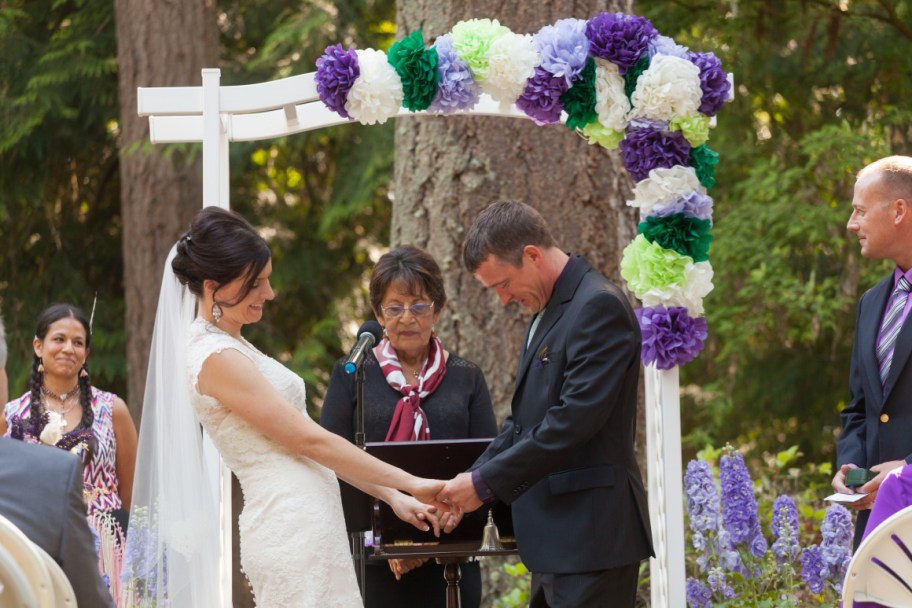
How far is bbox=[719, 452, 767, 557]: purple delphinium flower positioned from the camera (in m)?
4.95

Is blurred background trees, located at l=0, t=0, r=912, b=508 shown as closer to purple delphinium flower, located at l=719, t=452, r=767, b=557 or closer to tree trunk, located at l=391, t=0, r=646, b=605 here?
tree trunk, located at l=391, t=0, r=646, b=605

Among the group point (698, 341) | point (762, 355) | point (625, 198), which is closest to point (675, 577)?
point (698, 341)

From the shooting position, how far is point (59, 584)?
2.53m

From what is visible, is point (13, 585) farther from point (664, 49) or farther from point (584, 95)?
point (664, 49)

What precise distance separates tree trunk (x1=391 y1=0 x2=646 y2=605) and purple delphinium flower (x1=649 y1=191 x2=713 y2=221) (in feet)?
5.93

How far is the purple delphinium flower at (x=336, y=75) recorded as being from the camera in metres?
4.59

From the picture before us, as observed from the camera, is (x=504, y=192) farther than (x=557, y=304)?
Yes

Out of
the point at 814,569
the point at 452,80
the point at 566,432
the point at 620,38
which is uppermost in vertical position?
the point at 620,38

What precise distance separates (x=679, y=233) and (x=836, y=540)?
1.42 meters

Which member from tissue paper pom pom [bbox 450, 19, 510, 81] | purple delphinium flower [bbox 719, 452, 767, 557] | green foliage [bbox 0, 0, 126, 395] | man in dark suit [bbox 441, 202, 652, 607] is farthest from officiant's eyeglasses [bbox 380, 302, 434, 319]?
green foliage [bbox 0, 0, 126, 395]

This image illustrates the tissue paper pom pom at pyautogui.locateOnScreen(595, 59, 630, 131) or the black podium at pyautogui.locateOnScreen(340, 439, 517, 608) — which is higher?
the tissue paper pom pom at pyautogui.locateOnScreen(595, 59, 630, 131)

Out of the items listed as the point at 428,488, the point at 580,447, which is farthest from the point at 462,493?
the point at 580,447

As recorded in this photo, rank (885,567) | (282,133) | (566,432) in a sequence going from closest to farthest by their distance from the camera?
(885,567) → (566,432) → (282,133)

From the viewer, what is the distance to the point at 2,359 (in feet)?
8.63
